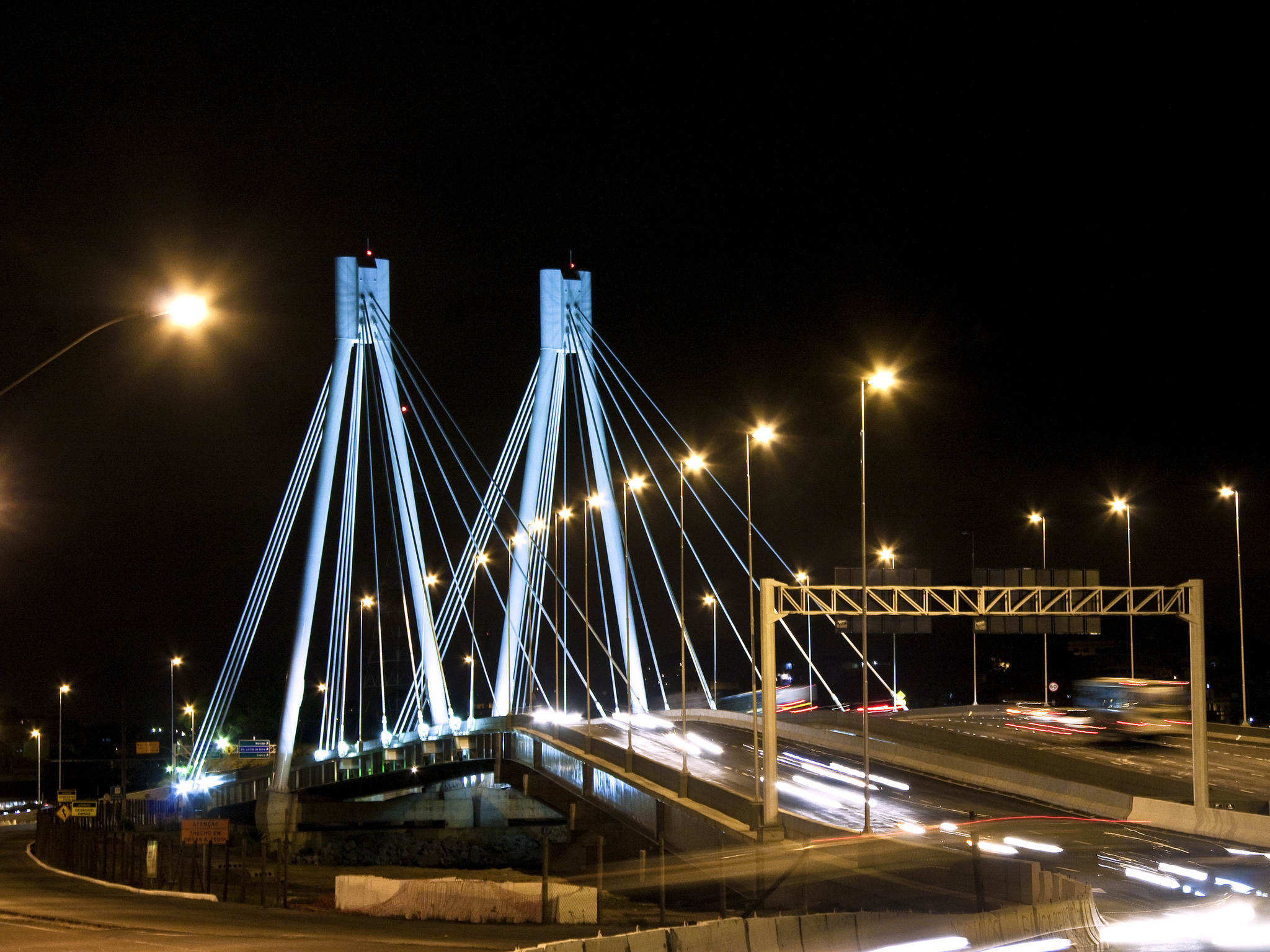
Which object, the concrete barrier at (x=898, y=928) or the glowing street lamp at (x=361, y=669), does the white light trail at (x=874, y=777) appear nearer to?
the glowing street lamp at (x=361, y=669)

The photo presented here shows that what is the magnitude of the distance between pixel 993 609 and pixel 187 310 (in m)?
31.2

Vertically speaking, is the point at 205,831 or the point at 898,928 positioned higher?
the point at 898,928

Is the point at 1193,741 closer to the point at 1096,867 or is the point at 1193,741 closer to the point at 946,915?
the point at 1096,867

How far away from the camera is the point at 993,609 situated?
4159 centimetres

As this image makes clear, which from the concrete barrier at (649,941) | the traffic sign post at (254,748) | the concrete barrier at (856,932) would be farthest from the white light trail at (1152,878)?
the traffic sign post at (254,748)

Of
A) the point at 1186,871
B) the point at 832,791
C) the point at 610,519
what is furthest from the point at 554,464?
the point at 1186,871

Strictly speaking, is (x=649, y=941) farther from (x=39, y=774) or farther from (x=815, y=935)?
(x=39, y=774)

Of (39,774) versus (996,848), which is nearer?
(996,848)

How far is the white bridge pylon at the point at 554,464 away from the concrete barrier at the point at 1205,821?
20664mm

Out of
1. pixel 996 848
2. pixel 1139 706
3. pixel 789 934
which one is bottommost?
pixel 996 848

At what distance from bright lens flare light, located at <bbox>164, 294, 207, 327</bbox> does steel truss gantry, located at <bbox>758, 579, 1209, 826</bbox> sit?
57.2ft

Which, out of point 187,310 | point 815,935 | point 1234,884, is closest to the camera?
point 187,310

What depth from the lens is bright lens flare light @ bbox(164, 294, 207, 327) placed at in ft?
47.7

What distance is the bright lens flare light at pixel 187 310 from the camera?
1454 centimetres
